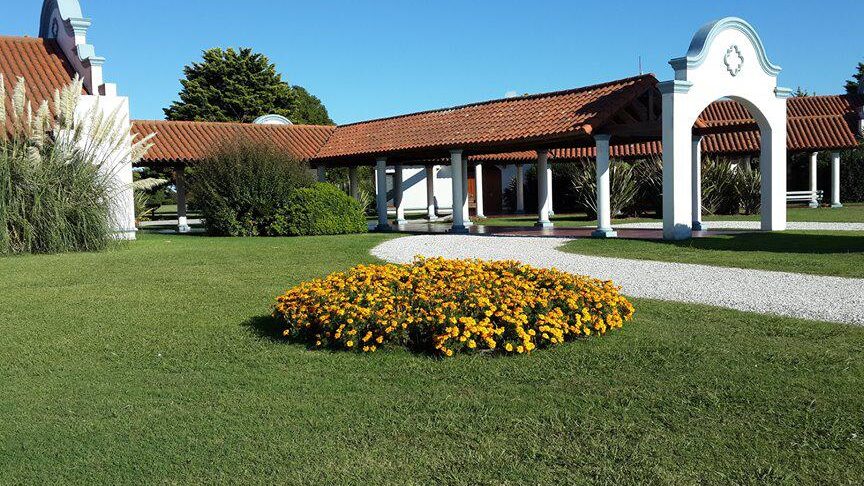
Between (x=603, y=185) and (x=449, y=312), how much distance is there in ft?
41.5

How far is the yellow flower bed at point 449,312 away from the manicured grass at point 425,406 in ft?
0.68

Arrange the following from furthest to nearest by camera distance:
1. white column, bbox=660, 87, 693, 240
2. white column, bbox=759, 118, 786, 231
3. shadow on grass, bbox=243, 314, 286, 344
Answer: white column, bbox=759, 118, 786, 231 < white column, bbox=660, 87, 693, 240 < shadow on grass, bbox=243, 314, 286, 344

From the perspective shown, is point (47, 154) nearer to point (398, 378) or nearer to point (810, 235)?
point (398, 378)

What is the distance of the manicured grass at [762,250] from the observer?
1229cm

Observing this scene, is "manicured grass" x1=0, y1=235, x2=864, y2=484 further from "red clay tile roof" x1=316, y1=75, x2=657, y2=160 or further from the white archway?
"red clay tile roof" x1=316, y1=75, x2=657, y2=160

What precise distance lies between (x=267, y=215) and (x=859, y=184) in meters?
27.6

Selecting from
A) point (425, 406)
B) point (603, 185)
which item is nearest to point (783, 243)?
point (603, 185)

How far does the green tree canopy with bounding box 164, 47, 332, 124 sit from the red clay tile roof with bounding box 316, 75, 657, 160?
22761mm

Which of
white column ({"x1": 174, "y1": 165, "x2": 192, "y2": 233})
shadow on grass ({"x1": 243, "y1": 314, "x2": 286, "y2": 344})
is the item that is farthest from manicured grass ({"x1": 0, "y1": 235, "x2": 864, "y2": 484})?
white column ({"x1": 174, "y1": 165, "x2": 192, "y2": 233})

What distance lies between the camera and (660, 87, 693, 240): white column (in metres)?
17.0

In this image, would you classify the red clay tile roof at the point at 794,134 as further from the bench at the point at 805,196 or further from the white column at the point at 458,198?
the white column at the point at 458,198

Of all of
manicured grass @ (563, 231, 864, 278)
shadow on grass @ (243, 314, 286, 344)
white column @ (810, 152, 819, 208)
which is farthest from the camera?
white column @ (810, 152, 819, 208)

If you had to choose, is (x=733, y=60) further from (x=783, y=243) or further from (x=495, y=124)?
(x=495, y=124)

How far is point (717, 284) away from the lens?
34.6 ft
